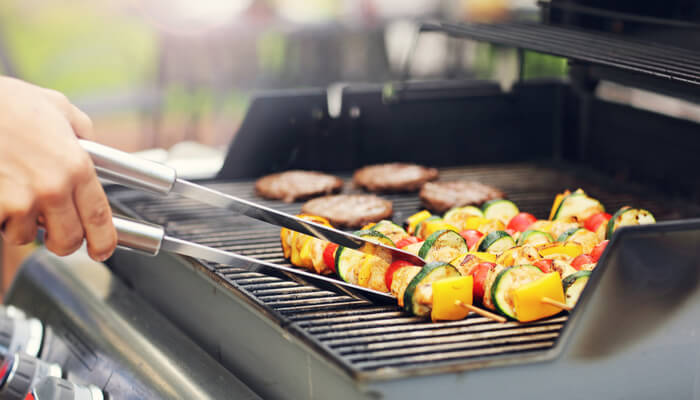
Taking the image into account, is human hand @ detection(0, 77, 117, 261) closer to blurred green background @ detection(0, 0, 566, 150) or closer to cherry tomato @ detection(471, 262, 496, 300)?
cherry tomato @ detection(471, 262, 496, 300)

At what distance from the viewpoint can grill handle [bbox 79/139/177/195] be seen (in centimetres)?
159

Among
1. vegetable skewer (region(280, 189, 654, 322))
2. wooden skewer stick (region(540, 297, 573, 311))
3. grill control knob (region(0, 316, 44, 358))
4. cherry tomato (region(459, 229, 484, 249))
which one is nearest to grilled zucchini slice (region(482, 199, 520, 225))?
vegetable skewer (region(280, 189, 654, 322))

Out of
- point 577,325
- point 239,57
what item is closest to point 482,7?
point 239,57

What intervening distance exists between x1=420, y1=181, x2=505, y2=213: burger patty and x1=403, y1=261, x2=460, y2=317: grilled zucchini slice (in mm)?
912

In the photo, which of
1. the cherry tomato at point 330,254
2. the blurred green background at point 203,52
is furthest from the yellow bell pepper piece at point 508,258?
the blurred green background at point 203,52

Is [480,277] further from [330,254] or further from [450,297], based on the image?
[330,254]

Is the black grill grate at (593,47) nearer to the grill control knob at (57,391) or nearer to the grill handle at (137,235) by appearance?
the grill handle at (137,235)

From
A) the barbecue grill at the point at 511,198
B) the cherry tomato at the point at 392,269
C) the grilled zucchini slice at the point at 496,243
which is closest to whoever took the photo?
the barbecue grill at the point at 511,198

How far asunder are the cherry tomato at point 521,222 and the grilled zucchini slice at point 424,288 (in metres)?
0.64

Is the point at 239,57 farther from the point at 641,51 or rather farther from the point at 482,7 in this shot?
the point at 641,51

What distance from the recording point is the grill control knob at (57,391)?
188 centimetres

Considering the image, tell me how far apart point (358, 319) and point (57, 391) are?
75cm

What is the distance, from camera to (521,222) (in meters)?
2.45

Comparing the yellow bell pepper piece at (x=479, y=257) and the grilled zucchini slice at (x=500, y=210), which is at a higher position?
the grilled zucchini slice at (x=500, y=210)
